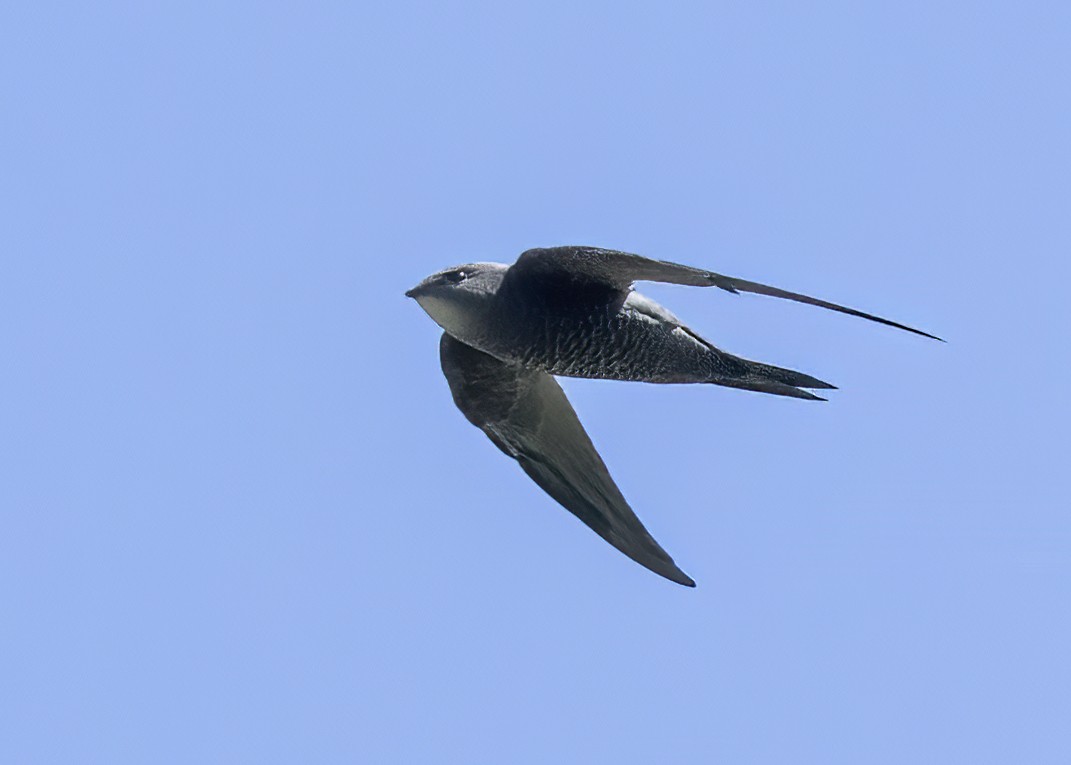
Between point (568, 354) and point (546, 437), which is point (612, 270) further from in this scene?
point (546, 437)

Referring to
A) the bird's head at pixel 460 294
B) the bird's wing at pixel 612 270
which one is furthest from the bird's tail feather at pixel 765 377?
the bird's head at pixel 460 294

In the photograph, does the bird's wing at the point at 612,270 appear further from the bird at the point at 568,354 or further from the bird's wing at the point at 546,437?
the bird's wing at the point at 546,437

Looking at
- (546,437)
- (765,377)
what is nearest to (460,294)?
(546,437)

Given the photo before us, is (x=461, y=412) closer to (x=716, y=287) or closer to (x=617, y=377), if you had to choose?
(x=617, y=377)

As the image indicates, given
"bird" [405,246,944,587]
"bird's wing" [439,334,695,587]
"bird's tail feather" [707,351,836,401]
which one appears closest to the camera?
"bird" [405,246,944,587]

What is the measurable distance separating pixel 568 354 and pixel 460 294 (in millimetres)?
754

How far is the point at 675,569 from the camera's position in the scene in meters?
9.77

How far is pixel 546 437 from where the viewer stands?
34.1 ft

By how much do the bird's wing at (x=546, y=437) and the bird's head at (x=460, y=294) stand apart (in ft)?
2.28

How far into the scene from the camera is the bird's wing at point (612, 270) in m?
8.33

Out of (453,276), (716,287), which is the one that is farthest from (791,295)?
(453,276)

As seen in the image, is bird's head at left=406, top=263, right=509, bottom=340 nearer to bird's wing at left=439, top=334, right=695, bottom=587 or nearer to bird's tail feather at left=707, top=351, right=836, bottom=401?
bird's wing at left=439, top=334, right=695, bottom=587

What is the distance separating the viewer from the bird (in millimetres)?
9109

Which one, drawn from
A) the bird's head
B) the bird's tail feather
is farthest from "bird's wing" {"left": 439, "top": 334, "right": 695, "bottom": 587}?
the bird's tail feather
